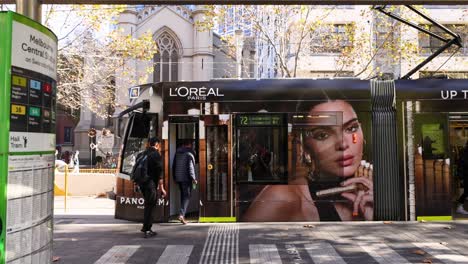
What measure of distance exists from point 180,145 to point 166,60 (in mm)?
31503

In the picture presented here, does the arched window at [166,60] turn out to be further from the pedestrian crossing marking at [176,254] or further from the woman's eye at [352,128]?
the pedestrian crossing marking at [176,254]

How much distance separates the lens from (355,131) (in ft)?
30.6

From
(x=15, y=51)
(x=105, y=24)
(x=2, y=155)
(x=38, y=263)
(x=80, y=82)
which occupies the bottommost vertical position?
(x=38, y=263)

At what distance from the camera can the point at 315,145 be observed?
9289mm

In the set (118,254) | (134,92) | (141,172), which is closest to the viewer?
(118,254)

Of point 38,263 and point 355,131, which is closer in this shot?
point 38,263

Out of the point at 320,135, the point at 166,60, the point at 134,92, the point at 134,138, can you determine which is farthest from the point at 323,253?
the point at 166,60

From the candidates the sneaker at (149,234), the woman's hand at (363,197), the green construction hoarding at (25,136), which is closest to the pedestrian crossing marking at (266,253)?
the sneaker at (149,234)

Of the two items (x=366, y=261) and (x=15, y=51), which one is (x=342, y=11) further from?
(x=15, y=51)

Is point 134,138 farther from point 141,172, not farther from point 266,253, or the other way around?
point 266,253

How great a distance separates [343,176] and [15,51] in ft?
23.6

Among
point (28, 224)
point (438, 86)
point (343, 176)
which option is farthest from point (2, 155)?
point (438, 86)

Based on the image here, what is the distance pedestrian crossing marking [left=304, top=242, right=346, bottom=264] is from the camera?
21.5 feet

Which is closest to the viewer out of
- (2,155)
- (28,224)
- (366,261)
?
(2,155)
